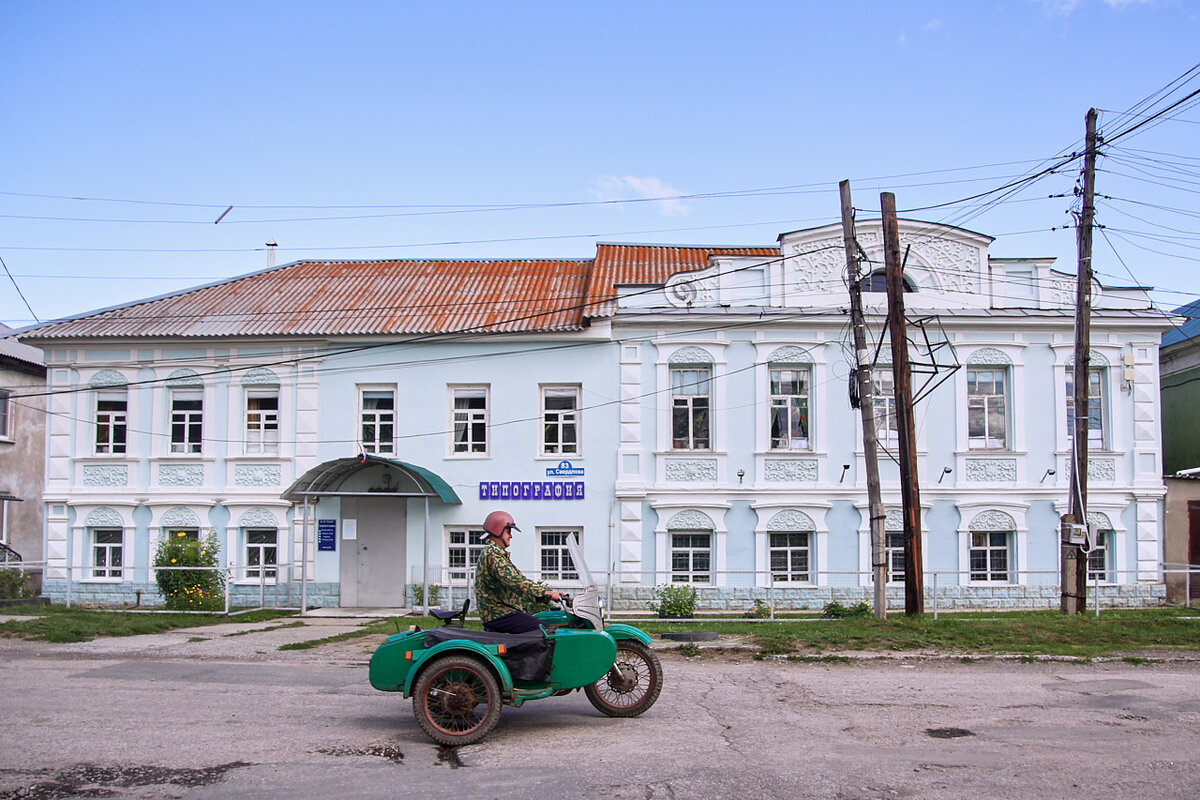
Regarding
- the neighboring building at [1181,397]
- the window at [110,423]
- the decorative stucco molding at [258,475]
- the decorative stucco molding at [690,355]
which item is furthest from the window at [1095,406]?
the window at [110,423]

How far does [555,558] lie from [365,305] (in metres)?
7.59

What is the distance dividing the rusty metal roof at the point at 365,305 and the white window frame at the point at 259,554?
446 centimetres

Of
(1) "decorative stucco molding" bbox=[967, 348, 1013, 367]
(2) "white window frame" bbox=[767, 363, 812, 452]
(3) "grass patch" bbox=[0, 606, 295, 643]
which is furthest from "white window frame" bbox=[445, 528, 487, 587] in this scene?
(1) "decorative stucco molding" bbox=[967, 348, 1013, 367]

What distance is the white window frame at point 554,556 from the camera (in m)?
21.2

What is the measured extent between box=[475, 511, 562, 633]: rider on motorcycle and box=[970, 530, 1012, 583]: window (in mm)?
16340

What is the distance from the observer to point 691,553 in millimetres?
21594

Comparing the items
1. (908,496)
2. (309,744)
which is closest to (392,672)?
(309,744)

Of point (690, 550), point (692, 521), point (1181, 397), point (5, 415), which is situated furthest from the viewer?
point (5, 415)

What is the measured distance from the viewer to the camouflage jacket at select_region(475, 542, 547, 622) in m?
8.01

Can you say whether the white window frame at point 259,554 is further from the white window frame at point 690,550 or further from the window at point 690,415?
the window at point 690,415

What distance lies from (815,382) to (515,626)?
15.2 metres

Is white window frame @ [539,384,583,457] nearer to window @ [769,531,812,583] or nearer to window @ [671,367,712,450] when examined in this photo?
window @ [671,367,712,450]

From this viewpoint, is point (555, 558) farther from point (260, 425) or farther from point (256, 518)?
point (260, 425)

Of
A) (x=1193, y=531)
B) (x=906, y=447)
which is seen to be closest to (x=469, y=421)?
(x=906, y=447)
